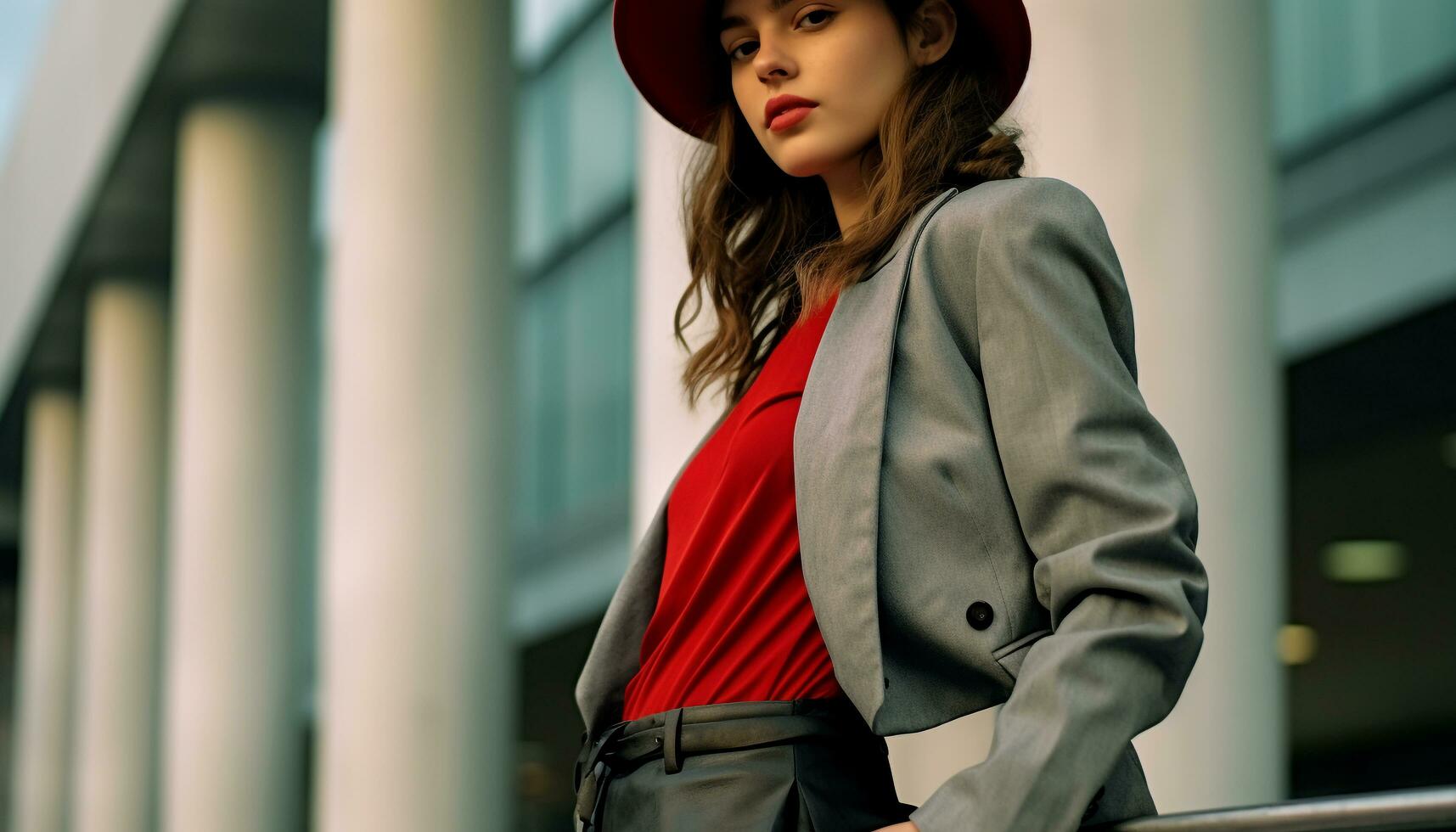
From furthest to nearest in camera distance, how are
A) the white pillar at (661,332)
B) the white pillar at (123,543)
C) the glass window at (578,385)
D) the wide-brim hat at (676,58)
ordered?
the glass window at (578,385) → the white pillar at (123,543) → the white pillar at (661,332) → the wide-brim hat at (676,58)

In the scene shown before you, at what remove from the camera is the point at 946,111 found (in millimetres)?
2191

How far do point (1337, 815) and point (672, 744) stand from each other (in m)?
0.74

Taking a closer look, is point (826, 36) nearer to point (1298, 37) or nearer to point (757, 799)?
point (757, 799)

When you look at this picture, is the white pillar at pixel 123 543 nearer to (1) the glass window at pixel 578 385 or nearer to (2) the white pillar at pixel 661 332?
(1) the glass window at pixel 578 385

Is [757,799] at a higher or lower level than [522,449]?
lower

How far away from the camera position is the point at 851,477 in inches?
75.2

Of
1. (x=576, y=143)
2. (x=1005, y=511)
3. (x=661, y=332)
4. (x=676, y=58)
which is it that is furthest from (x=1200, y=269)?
(x=576, y=143)

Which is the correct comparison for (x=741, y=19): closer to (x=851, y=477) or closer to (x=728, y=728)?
(x=851, y=477)

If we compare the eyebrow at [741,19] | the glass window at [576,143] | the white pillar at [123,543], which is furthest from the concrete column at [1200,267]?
the white pillar at [123,543]

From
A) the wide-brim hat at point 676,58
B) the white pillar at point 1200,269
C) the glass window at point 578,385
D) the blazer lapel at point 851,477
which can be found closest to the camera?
the blazer lapel at point 851,477

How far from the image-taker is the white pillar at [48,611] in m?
16.6

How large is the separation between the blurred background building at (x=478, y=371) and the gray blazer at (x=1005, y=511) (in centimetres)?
128

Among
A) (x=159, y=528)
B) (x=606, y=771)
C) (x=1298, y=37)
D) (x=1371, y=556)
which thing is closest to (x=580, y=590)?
(x=159, y=528)

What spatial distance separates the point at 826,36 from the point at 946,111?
0.17m
